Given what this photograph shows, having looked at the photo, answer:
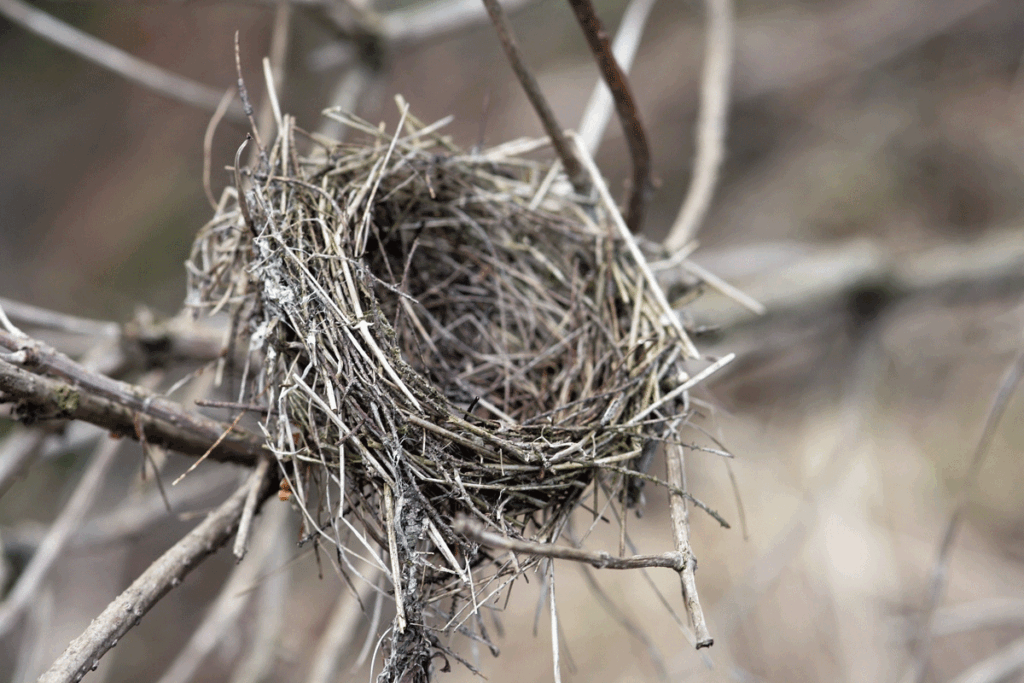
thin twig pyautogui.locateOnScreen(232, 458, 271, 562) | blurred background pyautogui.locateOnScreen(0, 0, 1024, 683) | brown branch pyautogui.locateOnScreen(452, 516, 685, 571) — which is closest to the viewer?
brown branch pyautogui.locateOnScreen(452, 516, 685, 571)

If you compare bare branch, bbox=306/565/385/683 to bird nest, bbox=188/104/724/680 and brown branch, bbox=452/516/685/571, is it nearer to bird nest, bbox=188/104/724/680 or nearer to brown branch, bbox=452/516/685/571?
bird nest, bbox=188/104/724/680

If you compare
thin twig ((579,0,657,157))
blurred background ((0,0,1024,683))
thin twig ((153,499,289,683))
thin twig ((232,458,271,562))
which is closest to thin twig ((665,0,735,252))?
thin twig ((579,0,657,157))

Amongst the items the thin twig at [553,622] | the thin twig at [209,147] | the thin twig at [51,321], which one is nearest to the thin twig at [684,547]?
the thin twig at [553,622]

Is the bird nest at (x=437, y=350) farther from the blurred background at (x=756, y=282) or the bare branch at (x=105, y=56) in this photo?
the bare branch at (x=105, y=56)

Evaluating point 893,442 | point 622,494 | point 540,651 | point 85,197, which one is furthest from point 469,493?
point 85,197

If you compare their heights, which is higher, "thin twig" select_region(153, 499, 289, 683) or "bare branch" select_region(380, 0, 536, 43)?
"bare branch" select_region(380, 0, 536, 43)

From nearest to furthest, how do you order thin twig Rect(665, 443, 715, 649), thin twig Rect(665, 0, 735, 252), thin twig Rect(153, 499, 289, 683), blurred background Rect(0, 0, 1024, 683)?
thin twig Rect(665, 443, 715, 649)
thin twig Rect(153, 499, 289, 683)
thin twig Rect(665, 0, 735, 252)
blurred background Rect(0, 0, 1024, 683)

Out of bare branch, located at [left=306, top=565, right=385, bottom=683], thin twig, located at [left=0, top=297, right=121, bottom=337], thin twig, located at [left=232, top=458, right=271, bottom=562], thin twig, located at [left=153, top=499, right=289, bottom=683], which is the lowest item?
bare branch, located at [left=306, top=565, right=385, bottom=683]
